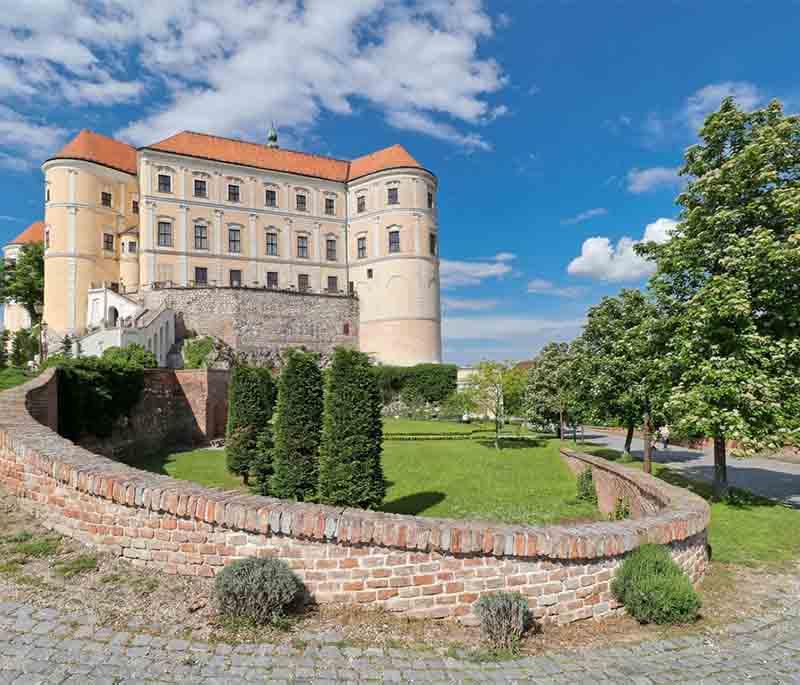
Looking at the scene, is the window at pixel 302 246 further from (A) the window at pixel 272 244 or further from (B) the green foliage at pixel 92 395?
(B) the green foliage at pixel 92 395

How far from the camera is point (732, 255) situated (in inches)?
461

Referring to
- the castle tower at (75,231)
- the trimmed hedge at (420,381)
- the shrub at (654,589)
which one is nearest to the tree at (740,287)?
the shrub at (654,589)

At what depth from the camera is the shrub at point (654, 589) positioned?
17.3ft

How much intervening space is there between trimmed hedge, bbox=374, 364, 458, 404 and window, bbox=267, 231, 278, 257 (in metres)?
15.5

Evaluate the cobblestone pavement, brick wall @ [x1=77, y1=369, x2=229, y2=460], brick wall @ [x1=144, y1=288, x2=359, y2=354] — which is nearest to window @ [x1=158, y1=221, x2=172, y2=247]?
brick wall @ [x1=144, y1=288, x2=359, y2=354]

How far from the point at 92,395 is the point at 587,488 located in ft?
54.7

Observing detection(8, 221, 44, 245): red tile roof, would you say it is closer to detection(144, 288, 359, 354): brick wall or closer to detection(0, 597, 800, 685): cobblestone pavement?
detection(144, 288, 359, 354): brick wall

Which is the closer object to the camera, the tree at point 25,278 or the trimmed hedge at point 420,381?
the trimmed hedge at point 420,381

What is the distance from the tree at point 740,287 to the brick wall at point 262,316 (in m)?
39.3

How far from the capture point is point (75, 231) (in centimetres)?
4300

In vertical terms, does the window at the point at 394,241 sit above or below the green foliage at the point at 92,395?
above

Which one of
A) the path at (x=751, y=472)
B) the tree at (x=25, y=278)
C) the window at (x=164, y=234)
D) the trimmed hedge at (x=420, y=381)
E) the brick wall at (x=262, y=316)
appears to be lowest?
the path at (x=751, y=472)

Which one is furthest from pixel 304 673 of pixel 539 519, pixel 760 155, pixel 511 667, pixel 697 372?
pixel 760 155

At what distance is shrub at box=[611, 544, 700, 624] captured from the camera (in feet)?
17.3
